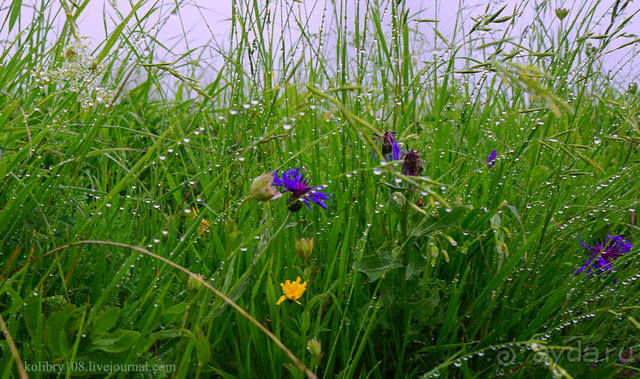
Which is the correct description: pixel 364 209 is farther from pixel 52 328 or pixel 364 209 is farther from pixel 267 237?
pixel 52 328

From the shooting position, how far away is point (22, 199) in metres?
0.96

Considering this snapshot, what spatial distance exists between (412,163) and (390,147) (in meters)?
0.11

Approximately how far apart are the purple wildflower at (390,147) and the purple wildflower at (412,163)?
5cm

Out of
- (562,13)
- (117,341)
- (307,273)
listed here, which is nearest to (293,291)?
(307,273)

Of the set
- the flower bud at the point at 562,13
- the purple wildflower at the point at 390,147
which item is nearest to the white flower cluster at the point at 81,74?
the purple wildflower at the point at 390,147

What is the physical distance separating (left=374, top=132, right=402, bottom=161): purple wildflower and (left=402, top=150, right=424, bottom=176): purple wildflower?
0.05 m

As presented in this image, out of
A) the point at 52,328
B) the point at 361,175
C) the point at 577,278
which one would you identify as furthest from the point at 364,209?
the point at 52,328

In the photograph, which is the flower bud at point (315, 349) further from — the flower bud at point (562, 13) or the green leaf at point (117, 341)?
the flower bud at point (562, 13)

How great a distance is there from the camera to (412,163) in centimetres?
105

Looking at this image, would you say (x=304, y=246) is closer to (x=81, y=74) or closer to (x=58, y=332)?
(x=58, y=332)

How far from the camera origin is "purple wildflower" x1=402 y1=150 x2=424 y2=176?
1.04 metres

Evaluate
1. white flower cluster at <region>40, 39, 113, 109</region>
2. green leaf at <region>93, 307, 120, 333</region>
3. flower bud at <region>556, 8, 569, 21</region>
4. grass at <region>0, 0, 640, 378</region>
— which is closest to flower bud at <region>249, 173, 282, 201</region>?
grass at <region>0, 0, 640, 378</region>

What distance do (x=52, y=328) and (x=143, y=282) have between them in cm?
19

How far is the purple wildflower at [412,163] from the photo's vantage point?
1.04 m
